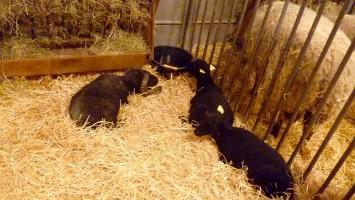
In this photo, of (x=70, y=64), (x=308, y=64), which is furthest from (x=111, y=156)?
(x=308, y=64)

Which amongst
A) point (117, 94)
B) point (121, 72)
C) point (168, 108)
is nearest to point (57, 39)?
point (121, 72)

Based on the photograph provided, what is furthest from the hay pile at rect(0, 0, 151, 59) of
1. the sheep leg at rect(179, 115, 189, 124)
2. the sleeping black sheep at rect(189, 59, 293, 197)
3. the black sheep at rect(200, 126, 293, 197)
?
the black sheep at rect(200, 126, 293, 197)

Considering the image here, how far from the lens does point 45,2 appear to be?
312 centimetres

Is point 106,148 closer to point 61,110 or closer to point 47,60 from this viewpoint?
point 61,110

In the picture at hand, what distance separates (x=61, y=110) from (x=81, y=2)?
Result: 112 cm

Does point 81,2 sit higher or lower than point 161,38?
higher

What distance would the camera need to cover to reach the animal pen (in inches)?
94.0

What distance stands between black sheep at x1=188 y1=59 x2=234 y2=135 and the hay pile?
0.80 meters

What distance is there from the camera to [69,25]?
11.4 feet

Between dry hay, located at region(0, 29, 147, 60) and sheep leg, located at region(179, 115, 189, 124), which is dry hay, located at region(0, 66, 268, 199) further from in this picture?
dry hay, located at region(0, 29, 147, 60)

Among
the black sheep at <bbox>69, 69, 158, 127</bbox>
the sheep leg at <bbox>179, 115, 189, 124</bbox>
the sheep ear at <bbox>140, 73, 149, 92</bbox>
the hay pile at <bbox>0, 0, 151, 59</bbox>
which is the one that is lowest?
the sheep leg at <bbox>179, 115, 189, 124</bbox>

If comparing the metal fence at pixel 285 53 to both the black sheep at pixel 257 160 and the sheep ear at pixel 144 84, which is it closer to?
the black sheep at pixel 257 160

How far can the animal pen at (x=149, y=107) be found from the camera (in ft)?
7.83

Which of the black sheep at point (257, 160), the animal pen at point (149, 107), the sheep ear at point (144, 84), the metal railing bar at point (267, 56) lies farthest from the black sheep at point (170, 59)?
the black sheep at point (257, 160)
